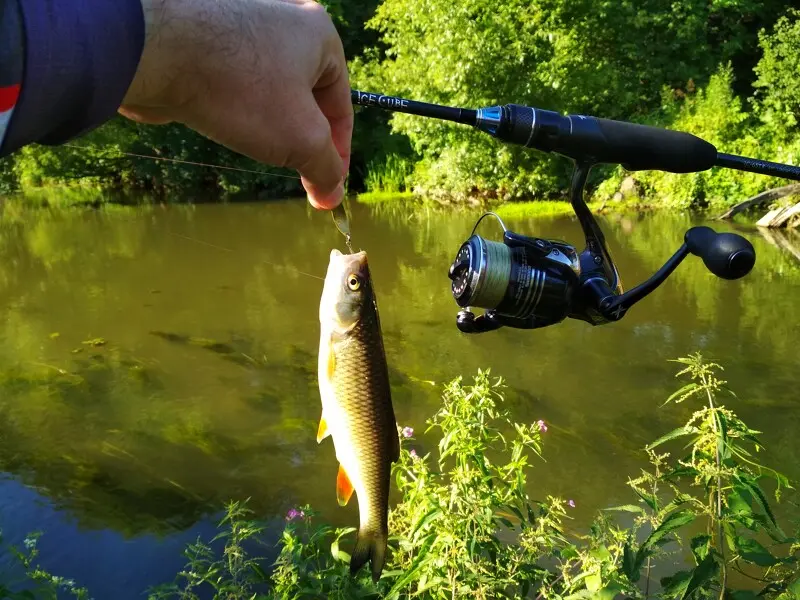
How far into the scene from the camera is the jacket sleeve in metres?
0.76

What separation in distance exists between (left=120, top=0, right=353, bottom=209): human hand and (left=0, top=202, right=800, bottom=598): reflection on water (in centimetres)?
294

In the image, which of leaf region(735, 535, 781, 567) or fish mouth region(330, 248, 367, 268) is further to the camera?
leaf region(735, 535, 781, 567)

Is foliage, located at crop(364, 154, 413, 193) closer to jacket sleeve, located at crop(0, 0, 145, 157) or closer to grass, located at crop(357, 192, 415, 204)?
grass, located at crop(357, 192, 415, 204)

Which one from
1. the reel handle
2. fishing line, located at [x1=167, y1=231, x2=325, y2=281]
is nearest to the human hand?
the reel handle

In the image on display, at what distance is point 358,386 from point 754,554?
1248 millimetres

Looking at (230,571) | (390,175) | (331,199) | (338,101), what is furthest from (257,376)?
(390,175)

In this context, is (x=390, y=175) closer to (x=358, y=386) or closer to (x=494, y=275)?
(x=494, y=275)

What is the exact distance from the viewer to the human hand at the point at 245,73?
3.26ft

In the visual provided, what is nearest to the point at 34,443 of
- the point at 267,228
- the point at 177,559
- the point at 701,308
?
the point at 177,559

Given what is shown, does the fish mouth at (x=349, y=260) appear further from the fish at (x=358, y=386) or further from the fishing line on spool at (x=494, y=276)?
the fishing line on spool at (x=494, y=276)

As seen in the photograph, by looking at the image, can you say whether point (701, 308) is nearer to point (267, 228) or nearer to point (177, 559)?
point (177, 559)

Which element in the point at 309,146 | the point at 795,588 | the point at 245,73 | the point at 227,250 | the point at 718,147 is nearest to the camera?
the point at 245,73

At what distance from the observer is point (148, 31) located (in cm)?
93

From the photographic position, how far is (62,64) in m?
0.81
